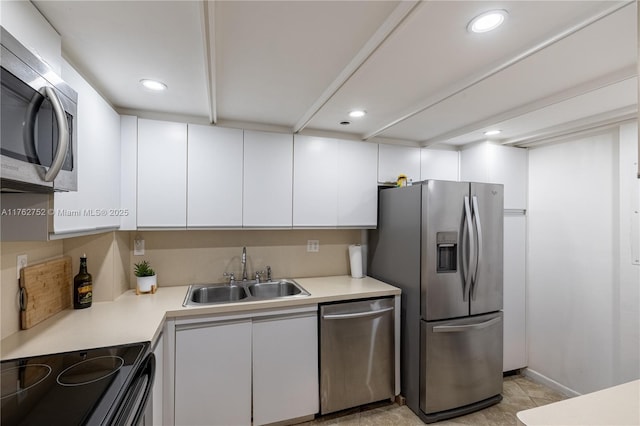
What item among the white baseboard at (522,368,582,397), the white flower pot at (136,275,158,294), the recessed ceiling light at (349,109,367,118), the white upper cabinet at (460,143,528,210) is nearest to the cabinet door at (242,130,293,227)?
the recessed ceiling light at (349,109,367,118)

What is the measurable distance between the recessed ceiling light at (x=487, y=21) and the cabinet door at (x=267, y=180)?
1592mm

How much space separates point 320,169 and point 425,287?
50.6 inches

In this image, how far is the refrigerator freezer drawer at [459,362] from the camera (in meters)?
2.23

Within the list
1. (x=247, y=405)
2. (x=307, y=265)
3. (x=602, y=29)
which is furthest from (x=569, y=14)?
(x=247, y=405)

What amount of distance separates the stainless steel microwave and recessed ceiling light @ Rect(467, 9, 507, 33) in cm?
152

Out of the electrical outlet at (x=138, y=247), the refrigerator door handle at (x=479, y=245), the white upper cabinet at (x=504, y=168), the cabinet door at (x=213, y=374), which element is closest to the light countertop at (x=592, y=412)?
the refrigerator door handle at (x=479, y=245)

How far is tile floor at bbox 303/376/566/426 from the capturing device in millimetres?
2217

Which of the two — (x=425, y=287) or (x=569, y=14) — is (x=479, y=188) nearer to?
(x=425, y=287)

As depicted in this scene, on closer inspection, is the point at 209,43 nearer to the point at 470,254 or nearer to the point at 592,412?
the point at 592,412

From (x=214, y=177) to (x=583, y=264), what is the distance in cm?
313

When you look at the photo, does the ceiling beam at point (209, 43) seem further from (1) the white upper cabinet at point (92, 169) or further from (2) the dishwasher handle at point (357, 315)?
(2) the dishwasher handle at point (357, 315)

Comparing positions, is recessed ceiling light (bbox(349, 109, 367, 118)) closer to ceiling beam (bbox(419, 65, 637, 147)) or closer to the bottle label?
ceiling beam (bbox(419, 65, 637, 147))

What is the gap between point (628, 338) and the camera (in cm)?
221

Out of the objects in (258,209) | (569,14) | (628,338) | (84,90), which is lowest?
(628,338)
